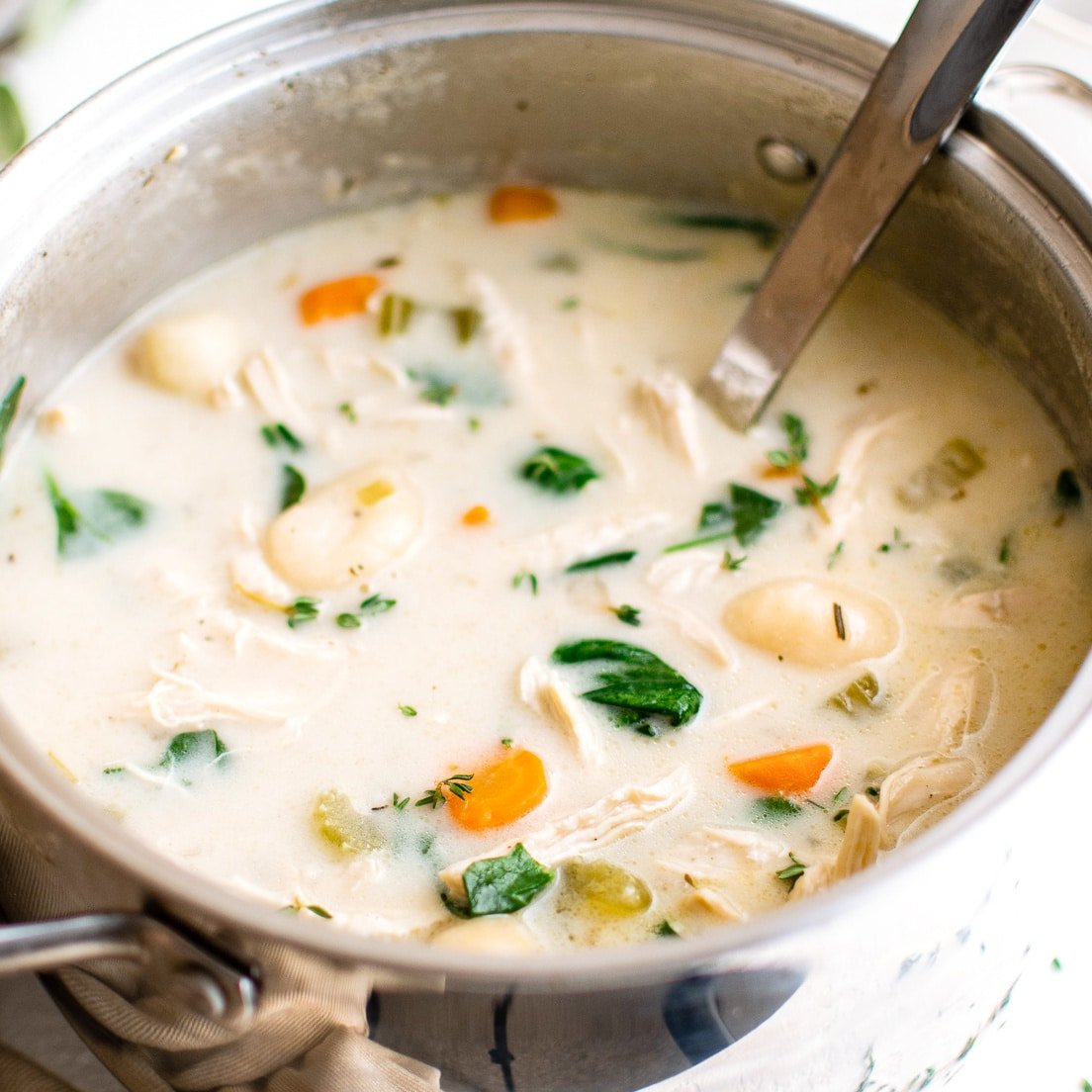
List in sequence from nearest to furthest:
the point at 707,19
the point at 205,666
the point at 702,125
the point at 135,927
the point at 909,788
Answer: the point at 135,927
the point at 909,788
the point at 205,666
the point at 707,19
the point at 702,125

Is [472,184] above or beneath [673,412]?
above

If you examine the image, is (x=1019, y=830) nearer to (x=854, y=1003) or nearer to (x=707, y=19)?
(x=854, y=1003)

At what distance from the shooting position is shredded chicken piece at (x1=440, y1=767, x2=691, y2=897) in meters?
1.25

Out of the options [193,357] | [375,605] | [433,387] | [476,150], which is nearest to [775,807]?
[375,605]

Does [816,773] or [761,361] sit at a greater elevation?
[761,361]

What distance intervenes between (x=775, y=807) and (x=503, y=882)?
280mm

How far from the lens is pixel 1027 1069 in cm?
134

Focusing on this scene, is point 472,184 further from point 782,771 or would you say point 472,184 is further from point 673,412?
point 782,771

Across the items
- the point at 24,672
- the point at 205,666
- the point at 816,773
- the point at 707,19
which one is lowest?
the point at 24,672

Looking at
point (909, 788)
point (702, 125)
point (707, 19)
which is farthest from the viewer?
point (702, 125)

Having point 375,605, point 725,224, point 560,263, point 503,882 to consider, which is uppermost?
point 725,224

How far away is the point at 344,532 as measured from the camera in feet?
4.90

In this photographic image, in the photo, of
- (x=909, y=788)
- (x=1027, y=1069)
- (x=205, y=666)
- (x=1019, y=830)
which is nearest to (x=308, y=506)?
(x=205, y=666)

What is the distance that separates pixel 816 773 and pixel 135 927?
681mm
